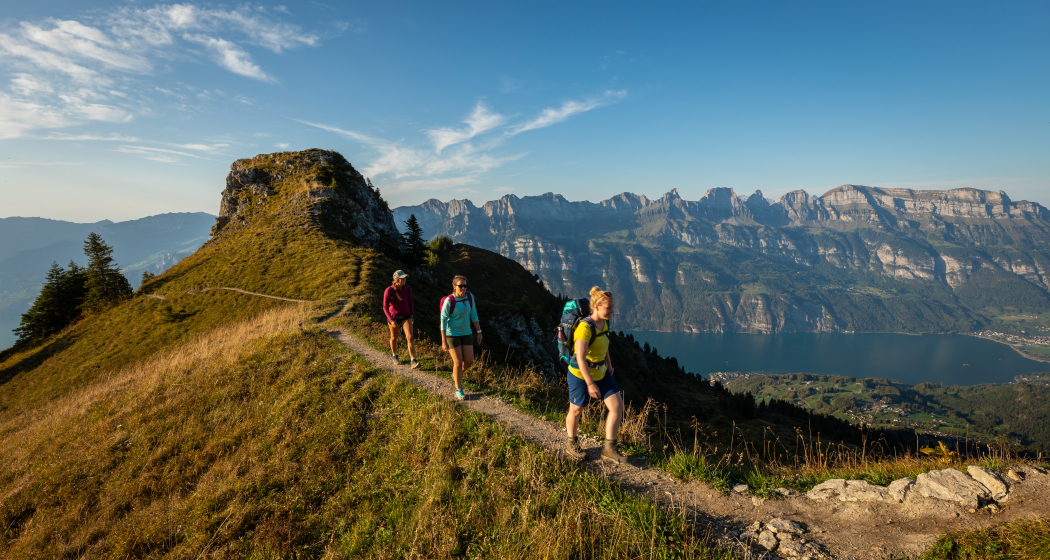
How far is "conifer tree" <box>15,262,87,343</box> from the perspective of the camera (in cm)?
4209

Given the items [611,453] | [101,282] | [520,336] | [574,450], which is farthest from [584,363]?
[101,282]

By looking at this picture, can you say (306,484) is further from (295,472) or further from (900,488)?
(900,488)

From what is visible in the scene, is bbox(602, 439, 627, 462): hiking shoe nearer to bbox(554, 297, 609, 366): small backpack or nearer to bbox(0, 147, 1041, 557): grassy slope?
bbox(0, 147, 1041, 557): grassy slope

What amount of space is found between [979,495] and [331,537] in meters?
10.1

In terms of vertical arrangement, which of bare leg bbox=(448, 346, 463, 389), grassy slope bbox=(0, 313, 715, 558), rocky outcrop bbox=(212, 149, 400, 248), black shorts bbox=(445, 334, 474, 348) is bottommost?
grassy slope bbox=(0, 313, 715, 558)

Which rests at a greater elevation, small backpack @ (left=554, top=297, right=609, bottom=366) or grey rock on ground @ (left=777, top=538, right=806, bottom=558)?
small backpack @ (left=554, top=297, right=609, bottom=366)

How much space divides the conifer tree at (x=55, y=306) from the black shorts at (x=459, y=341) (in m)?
57.0

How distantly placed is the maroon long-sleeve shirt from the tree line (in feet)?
157

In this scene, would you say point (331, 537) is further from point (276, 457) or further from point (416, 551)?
point (276, 457)

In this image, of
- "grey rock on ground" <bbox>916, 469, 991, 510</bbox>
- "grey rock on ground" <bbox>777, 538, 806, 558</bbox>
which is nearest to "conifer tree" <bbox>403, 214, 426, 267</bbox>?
"grey rock on ground" <bbox>777, 538, 806, 558</bbox>

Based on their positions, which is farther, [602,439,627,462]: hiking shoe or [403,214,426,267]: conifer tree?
[403,214,426,267]: conifer tree

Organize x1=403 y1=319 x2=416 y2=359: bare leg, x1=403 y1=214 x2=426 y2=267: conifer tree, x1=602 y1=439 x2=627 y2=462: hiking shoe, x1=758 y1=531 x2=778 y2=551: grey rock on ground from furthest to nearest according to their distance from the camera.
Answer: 1. x1=403 y1=214 x2=426 y2=267: conifer tree
2. x1=403 y1=319 x2=416 y2=359: bare leg
3. x1=602 y1=439 x2=627 y2=462: hiking shoe
4. x1=758 y1=531 x2=778 y2=551: grey rock on ground

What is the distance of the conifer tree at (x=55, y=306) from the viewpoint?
1657 inches

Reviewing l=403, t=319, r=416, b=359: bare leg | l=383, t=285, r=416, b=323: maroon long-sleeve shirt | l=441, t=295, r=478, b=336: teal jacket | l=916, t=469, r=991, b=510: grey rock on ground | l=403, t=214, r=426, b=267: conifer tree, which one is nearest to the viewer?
l=916, t=469, r=991, b=510: grey rock on ground
